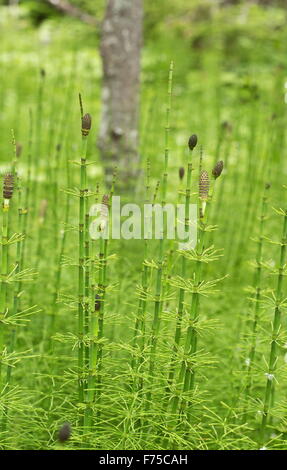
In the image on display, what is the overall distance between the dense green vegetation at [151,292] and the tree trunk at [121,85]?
104mm

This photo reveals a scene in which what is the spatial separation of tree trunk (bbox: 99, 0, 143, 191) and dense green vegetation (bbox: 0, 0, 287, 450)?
0.10 meters

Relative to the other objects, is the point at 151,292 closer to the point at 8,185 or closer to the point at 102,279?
the point at 102,279

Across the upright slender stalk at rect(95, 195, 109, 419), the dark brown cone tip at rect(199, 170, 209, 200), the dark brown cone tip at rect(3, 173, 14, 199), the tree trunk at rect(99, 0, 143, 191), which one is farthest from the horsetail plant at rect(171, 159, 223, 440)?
the tree trunk at rect(99, 0, 143, 191)

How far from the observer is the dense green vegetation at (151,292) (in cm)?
119

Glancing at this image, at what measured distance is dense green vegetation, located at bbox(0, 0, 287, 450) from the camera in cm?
119

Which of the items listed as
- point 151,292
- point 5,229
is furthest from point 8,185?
point 151,292

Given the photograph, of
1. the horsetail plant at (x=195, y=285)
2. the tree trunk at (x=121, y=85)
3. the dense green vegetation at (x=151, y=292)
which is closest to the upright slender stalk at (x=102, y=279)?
the dense green vegetation at (x=151, y=292)

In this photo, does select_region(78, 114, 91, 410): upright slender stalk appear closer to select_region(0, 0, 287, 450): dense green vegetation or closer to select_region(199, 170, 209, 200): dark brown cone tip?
select_region(0, 0, 287, 450): dense green vegetation

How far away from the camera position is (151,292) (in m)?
1.54

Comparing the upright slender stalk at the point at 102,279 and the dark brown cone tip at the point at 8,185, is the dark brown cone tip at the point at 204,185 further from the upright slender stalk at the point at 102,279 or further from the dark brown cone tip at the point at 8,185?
the dark brown cone tip at the point at 8,185

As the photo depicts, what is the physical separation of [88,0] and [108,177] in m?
2.08

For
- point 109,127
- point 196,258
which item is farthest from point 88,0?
point 196,258

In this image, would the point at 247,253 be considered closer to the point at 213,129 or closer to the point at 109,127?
the point at 109,127

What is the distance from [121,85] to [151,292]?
1574mm
